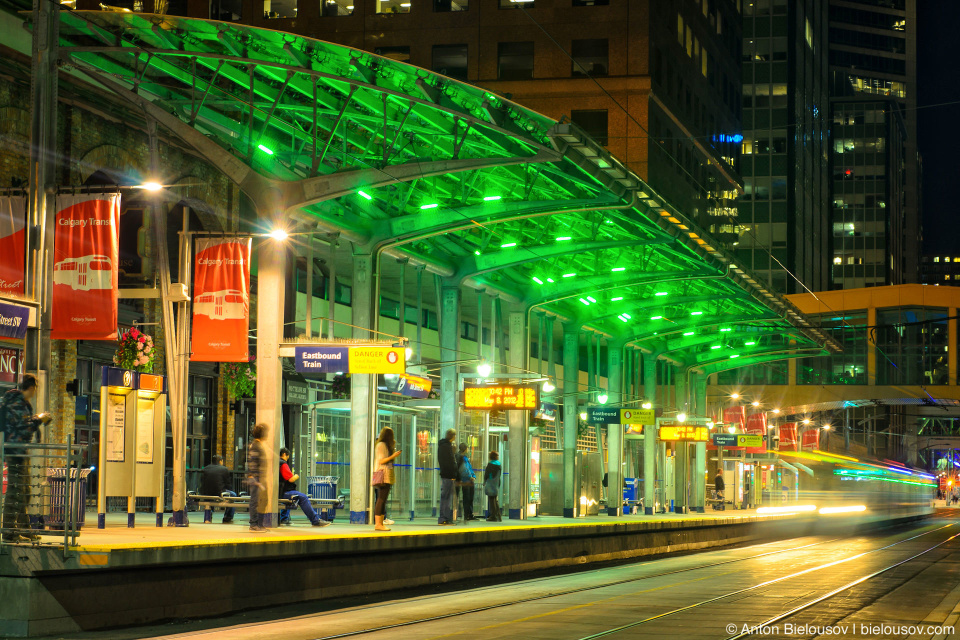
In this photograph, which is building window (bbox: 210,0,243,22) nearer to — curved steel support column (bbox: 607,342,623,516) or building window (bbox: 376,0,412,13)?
building window (bbox: 376,0,412,13)

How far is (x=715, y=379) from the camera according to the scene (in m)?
72.9

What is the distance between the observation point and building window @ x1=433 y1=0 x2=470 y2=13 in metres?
58.6

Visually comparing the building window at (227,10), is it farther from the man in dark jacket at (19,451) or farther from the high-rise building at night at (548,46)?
the man in dark jacket at (19,451)

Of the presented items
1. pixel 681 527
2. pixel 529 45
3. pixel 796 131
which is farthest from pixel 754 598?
pixel 796 131

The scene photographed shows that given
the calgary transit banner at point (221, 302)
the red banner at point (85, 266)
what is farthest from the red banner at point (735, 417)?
the red banner at point (85, 266)

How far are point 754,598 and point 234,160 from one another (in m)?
11.6

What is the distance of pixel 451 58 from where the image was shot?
58562 millimetres

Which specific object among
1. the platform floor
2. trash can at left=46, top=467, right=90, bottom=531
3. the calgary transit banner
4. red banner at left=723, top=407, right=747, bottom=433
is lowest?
the platform floor

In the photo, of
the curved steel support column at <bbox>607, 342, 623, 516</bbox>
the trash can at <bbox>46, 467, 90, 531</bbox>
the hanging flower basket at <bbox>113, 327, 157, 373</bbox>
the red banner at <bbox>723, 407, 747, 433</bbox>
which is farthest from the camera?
the red banner at <bbox>723, 407, 747, 433</bbox>

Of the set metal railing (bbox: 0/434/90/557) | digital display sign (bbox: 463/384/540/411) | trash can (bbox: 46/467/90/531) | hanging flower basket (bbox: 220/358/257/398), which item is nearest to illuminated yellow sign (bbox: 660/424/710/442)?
digital display sign (bbox: 463/384/540/411)

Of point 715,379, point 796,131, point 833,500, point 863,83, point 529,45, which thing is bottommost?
point 833,500

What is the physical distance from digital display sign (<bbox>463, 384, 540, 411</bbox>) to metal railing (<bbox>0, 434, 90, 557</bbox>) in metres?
15.1

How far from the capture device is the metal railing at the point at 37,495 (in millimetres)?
13867

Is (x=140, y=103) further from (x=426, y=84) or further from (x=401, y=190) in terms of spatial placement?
(x=401, y=190)
